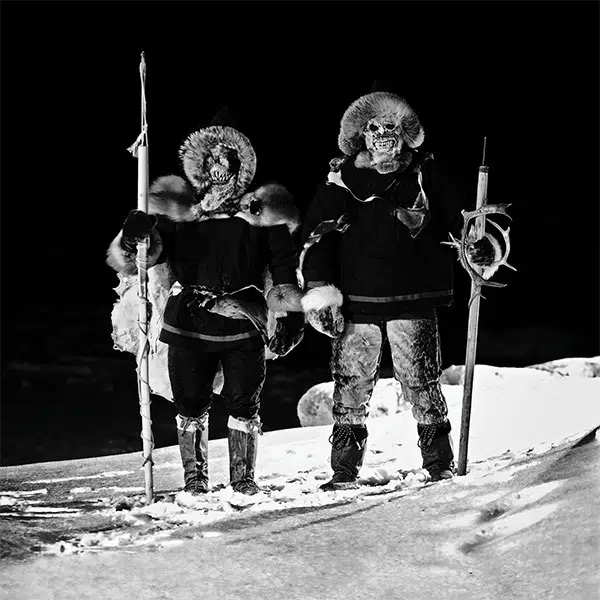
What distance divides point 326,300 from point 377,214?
1.11ft

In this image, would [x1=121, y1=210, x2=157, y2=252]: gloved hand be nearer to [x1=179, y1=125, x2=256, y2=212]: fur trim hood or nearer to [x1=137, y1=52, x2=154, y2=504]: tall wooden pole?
[x1=137, y1=52, x2=154, y2=504]: tall wooden pole

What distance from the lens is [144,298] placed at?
11.8 ft

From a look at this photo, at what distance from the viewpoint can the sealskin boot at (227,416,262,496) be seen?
3.61 metres

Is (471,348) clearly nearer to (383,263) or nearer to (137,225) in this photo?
(383,263)

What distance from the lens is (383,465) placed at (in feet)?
13.5

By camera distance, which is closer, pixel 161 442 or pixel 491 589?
pixel 491 589

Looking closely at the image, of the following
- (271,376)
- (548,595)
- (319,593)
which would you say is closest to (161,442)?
(271,376)

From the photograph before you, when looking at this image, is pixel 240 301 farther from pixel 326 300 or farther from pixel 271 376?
pixel 271 376

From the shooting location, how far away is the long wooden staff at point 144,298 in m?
3.50

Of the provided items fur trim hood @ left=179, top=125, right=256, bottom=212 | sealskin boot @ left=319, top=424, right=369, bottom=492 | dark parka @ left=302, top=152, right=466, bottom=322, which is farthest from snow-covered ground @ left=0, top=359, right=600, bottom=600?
fur trim hood @ left=179, top=125, right=256, bottom=212

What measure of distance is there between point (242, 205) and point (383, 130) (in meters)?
0.53

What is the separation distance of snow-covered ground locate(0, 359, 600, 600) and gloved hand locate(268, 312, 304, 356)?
50cm

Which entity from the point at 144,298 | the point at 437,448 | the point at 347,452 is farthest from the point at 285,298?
the point at 437,448

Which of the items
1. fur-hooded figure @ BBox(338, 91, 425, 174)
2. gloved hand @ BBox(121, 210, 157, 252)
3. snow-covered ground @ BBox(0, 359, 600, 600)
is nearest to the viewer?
snow-covered ground @ BBox(0, 359, 600, 600)
